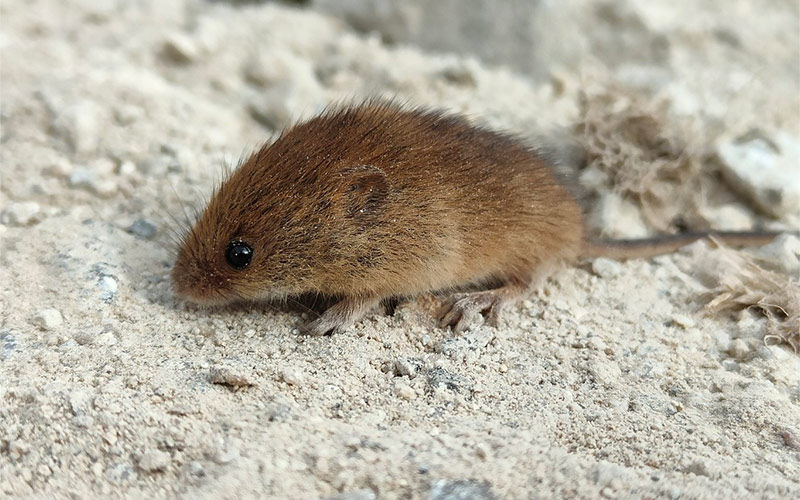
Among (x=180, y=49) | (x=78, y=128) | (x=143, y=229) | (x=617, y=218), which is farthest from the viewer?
(x=180, y=49)

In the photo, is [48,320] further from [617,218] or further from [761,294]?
[761,294]

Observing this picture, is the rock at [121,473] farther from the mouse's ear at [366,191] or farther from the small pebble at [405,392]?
the mouse's ear at [366,191]

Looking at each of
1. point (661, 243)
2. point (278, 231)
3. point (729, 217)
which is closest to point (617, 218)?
point (661, 243)

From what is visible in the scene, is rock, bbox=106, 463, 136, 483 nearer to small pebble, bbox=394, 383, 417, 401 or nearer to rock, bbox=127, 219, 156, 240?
A: small pebble, bbox=394, 383, 417, 401

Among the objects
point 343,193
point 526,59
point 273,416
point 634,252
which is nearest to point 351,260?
point 343,193

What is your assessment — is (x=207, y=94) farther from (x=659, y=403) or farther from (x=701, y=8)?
(x=701, y=8)
